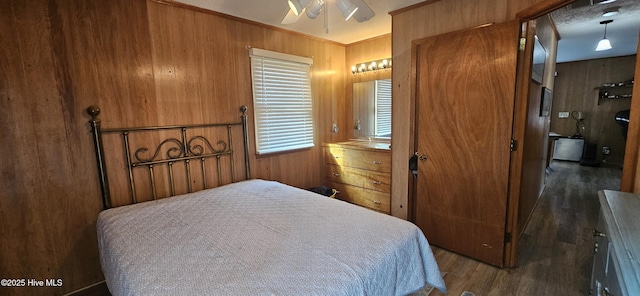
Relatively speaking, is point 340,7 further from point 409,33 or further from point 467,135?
point 467,135

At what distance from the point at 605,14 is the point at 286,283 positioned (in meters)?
4.29

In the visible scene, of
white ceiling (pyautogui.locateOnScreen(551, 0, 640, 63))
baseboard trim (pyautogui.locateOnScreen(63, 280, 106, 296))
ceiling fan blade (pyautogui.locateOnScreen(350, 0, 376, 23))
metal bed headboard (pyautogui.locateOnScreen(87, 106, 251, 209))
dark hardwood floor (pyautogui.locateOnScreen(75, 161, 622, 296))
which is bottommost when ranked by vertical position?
dark hardwood floor (pyautogui.locateOnScreen(75, 161, 622, 296))

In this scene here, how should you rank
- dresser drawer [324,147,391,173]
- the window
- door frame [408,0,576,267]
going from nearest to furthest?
door frame [408,0,576,267]
the window
dresser drawer [324,147,391,173]

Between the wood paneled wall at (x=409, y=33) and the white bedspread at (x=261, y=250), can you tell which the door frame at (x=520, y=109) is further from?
the white bedspread at (x=261, y=250)

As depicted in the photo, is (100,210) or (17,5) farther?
(100,210)

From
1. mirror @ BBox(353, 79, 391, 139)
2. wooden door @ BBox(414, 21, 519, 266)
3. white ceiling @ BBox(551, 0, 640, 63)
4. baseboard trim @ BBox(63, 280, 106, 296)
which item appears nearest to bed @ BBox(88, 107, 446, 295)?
baseboard trim @ BBox(63, 280, 106, 296)

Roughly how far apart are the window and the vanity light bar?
0.73 meters

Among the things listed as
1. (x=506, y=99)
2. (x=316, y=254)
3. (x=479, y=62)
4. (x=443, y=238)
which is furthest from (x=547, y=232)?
(x=316, y=254)

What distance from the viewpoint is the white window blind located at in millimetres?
3516

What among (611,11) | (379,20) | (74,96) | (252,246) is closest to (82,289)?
(74,96)

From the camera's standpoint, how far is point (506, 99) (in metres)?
1.93

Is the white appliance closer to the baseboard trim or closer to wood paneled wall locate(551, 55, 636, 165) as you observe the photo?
wood paneled wall locate(551, 55, 636, 165)

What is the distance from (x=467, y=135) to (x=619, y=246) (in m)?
1.32

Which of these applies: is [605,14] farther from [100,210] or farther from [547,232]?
[100,210]
